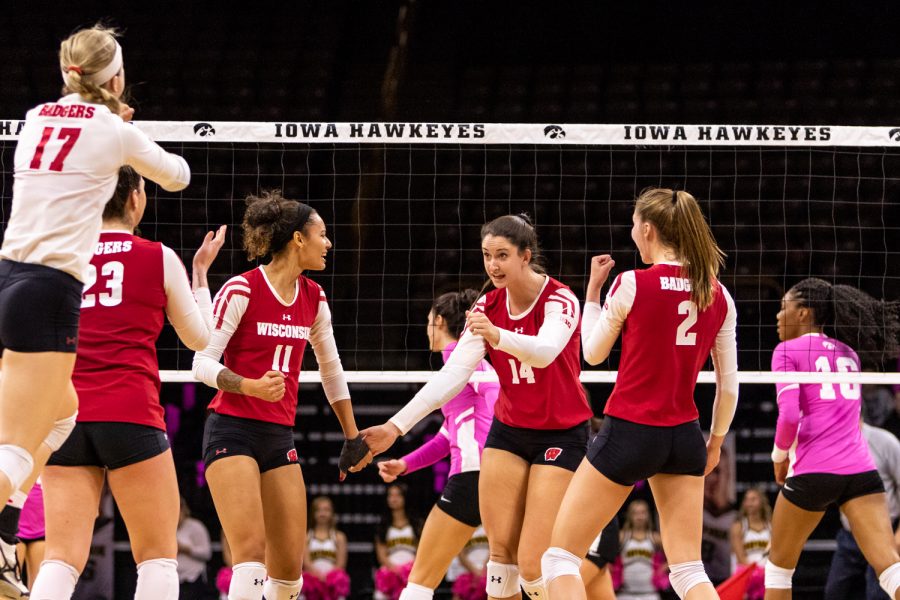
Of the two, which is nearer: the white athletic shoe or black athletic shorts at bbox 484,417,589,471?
black athletic shorts at bbox 484,417,589,471

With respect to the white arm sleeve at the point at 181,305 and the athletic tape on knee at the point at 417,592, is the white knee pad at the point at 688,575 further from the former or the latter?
the white arm sleeve at the point at 181,305

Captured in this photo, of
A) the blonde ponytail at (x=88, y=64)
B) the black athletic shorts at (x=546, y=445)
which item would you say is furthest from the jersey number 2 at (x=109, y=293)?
the black athletic shorts at (x=546, y=445)

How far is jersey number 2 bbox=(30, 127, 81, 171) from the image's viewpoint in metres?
3.85

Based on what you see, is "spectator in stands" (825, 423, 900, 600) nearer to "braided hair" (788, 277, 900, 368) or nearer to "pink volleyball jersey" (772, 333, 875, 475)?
"braided hair" (788, 277, 900, 368)

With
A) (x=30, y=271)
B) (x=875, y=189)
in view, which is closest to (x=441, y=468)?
(x=875, y=189)

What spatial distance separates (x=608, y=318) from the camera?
4793 millimetres

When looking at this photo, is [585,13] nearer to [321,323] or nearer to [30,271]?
[321,323]

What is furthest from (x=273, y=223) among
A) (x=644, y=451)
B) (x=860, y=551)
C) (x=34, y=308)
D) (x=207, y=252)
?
(x=860, y=551)

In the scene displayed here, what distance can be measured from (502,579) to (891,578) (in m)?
2.30

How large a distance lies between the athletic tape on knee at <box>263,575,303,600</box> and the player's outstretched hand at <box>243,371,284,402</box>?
3.08 ft

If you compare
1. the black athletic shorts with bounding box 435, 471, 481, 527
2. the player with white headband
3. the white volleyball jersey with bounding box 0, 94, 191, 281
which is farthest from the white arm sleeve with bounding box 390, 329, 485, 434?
the white volleyball jersey with bounding box 0, 94, 191, 281

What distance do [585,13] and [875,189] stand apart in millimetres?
4966

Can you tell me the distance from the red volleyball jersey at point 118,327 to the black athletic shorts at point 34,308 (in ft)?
2.04

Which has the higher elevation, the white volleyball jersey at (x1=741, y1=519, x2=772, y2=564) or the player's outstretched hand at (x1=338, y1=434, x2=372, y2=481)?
the player's outstretched hand at (x1=338, y1=434, x2=372, y2=481)
